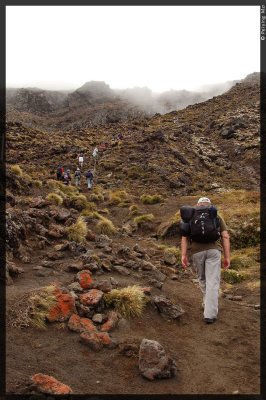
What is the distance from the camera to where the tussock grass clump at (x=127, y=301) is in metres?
8.30


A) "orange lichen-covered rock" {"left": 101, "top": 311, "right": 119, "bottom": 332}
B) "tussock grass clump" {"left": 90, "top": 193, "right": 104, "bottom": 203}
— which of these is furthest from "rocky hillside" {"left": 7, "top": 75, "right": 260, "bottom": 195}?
"orange lichen-covered rock" {"left": 101, "top": 311, "right": 119, "bottom": 332}

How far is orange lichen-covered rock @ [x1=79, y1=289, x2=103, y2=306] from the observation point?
27.0 feet

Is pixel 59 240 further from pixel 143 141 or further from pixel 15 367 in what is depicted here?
pixel 143 141

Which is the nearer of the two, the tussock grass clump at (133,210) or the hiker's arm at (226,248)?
the hiker's arm at (226,248)

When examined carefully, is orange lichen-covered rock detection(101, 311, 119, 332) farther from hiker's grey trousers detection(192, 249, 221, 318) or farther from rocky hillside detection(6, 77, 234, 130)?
rocky hillside detection(6, 77, 234, 130)

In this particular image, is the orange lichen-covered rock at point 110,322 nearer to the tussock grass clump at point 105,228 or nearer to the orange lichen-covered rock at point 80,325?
the orange lichen-covered rock at point 80,325

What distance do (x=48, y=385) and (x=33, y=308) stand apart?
2.18m

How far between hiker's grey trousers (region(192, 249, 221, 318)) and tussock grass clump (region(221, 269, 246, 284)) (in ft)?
13.0

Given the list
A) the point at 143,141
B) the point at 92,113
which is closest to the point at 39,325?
the point at 143,141

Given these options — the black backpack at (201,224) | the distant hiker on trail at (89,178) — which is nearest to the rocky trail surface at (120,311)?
the black backpack at (201,224)

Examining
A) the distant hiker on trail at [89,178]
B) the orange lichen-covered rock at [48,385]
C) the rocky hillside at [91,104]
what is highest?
the rocky hillside at [91,104]

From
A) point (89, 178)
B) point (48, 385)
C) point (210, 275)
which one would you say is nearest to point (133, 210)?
point (89, 178)

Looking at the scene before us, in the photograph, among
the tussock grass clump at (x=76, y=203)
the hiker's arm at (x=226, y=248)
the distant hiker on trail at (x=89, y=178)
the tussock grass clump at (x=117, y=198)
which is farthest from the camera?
the distant hiker on trail at (x=89, y=178)

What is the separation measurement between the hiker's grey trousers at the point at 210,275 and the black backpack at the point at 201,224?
0.30 metres
